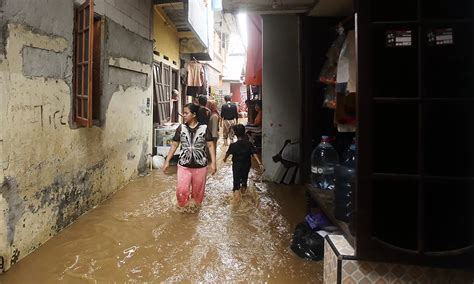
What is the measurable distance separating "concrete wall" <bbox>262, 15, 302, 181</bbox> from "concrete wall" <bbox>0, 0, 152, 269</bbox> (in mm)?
3047

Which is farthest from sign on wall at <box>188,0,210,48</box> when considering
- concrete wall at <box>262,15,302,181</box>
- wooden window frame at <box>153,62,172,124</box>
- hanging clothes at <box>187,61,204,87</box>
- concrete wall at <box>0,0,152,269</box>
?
concrete wall at <box>0,0,152,269</box>

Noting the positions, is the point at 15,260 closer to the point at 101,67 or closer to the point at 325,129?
the point at 101,67

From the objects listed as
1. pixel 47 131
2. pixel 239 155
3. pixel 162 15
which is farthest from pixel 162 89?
pixel 47 131

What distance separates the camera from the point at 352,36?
3.50 metres

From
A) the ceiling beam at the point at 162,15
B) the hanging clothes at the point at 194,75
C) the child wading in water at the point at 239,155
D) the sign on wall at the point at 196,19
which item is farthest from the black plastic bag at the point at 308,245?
the hanging clothes at the point at 194,75

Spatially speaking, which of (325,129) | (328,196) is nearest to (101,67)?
(325,129)

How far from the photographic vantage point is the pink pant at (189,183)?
545 centimetres

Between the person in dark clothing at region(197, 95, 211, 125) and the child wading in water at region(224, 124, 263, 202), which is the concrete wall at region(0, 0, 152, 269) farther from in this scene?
the person in dark clothing at region(197, 95, 211, 125)

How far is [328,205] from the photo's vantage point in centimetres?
353

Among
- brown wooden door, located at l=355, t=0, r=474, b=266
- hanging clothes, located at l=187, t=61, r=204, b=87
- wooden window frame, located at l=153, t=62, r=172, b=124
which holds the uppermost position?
hanging clothes, located at l=187, t=61, r=204, b=87

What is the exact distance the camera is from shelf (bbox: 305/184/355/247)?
270 centimetres

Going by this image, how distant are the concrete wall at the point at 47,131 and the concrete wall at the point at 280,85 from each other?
10.00 ft

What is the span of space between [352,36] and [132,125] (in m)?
5.13

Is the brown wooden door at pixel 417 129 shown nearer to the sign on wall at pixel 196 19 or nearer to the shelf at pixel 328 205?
the shelf at pixel 328 205
